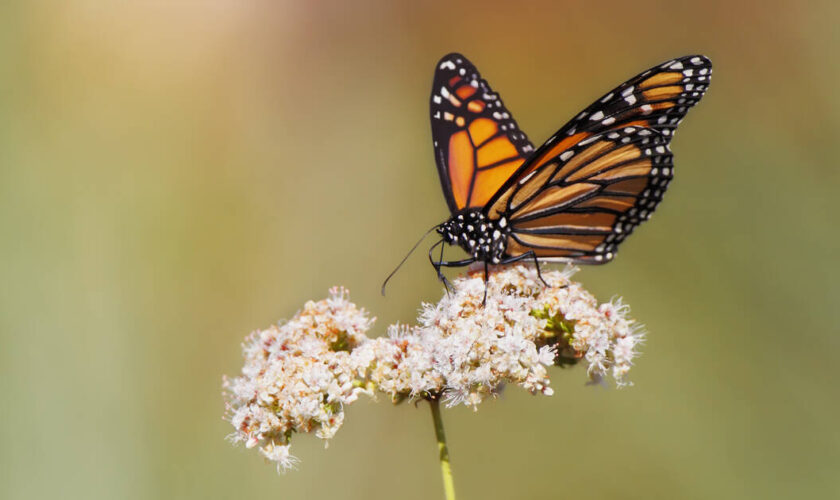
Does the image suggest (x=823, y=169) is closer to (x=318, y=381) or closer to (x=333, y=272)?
(x=333, y=272)

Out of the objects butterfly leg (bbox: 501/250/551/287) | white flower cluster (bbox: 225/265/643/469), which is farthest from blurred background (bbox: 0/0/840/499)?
white flower cluster (bbox: 225/265/643/469)

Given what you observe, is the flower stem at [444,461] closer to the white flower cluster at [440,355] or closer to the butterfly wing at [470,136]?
the white flower cluster at [440,355]

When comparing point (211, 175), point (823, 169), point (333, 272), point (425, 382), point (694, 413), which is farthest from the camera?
point (211, 175)

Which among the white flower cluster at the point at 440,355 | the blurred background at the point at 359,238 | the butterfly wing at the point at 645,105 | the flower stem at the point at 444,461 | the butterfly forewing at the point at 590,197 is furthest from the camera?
the blurred background at the point at 359,238

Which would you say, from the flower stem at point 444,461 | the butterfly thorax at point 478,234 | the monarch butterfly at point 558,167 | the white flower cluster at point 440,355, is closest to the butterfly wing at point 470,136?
the monarch butterfly at point 558,167

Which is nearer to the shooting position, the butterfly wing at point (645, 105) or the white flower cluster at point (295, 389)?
the white flower cluster at point (295, 389)

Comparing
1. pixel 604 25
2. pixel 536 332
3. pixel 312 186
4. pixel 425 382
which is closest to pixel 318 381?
pixel 425 382
